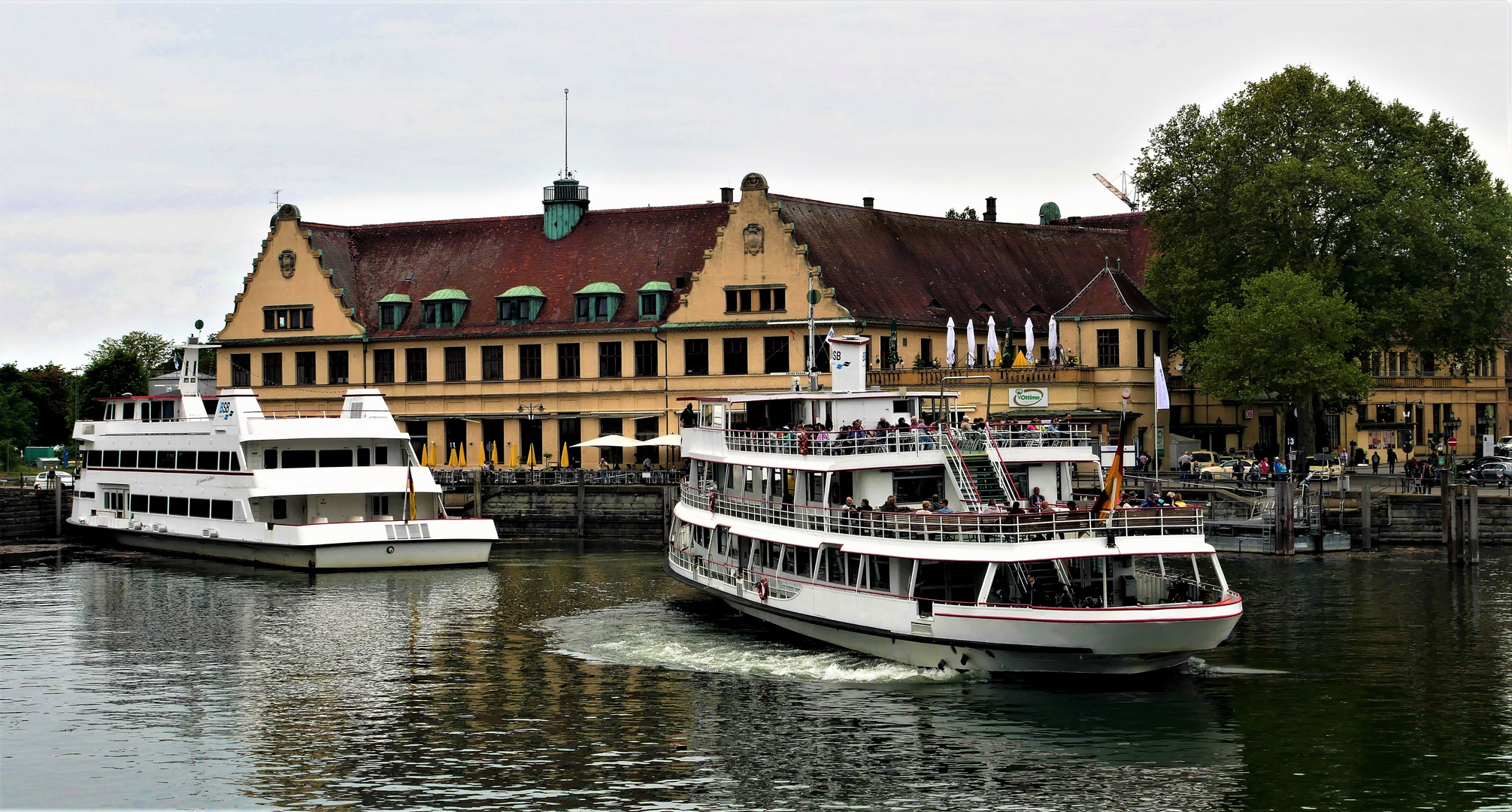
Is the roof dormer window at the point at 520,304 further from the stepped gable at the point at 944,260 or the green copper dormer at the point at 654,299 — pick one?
the stepped gable at the point at 944,260

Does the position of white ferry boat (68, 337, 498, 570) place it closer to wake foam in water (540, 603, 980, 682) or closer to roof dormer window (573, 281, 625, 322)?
wake foam in water (540, 603, 980, 682)

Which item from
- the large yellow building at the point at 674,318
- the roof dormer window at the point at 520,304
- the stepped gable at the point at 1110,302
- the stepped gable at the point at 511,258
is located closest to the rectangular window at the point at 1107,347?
the large yellow building at the point at 674,318

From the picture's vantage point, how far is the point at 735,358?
3777 inches

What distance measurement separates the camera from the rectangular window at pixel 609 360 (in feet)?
323

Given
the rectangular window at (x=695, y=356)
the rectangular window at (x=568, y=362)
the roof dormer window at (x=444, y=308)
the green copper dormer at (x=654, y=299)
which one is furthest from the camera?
the roof dormer window at (x=444, y=308)

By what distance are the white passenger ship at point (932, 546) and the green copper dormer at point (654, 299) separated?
135 feet

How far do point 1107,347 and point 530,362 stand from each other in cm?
3217

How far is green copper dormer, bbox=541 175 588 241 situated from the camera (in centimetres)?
10544

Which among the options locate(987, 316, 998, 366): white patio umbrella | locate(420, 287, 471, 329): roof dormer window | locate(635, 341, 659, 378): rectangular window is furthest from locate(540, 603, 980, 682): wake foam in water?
locate(420, 287, 471, 329): roof dormer window

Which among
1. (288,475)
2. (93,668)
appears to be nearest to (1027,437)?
(93,668)

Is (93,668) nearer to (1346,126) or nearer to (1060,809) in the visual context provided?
(1060,809)

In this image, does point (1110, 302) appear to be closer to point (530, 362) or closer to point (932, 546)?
point (530, 362)

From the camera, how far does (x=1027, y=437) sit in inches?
1831

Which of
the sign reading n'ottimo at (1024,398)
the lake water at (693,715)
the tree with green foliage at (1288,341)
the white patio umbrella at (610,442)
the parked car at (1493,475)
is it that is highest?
the tree with green foliage at (1288,341)
